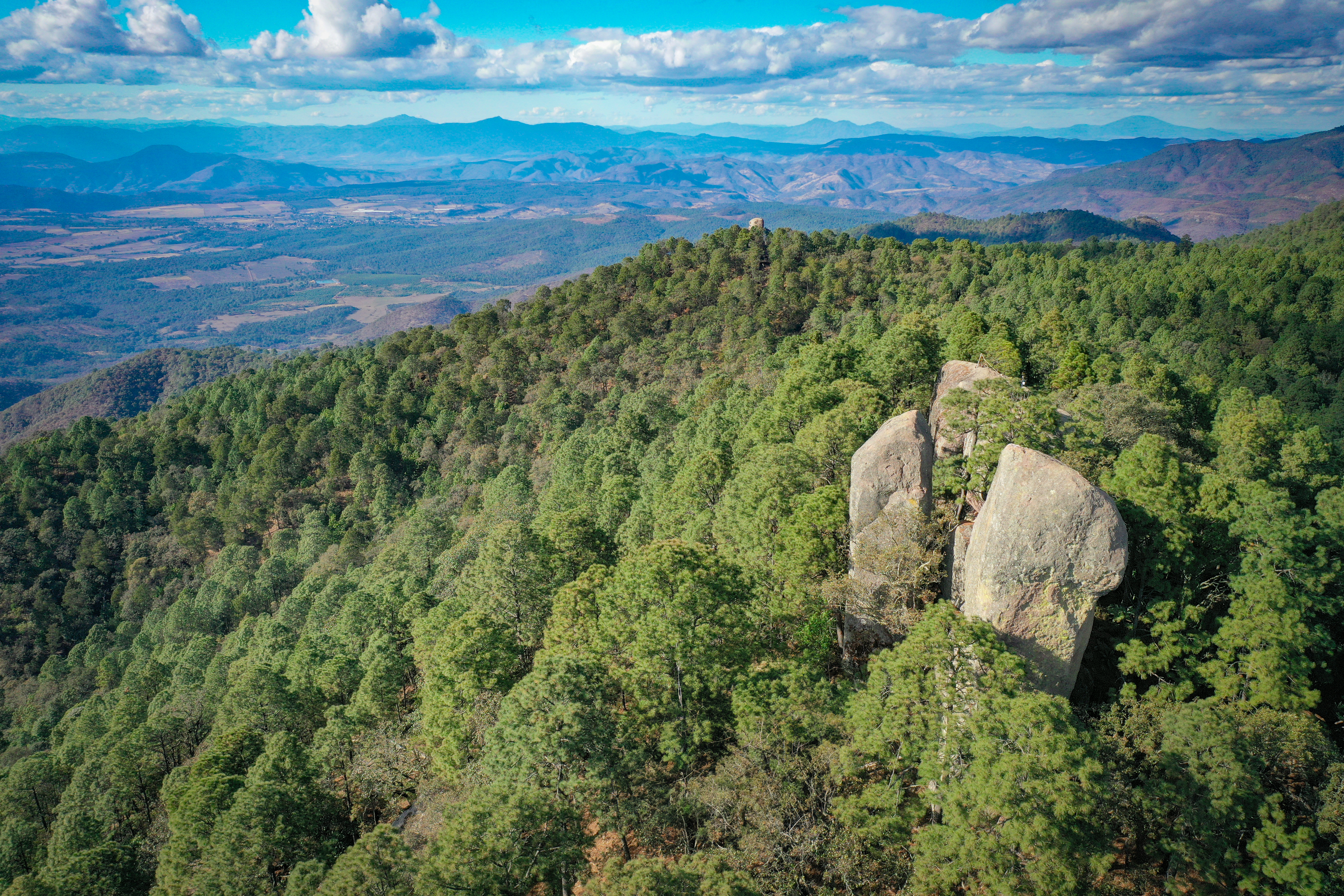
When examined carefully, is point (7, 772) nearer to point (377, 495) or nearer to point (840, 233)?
point (377, 495)

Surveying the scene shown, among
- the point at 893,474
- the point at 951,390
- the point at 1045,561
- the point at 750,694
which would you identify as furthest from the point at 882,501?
the point at 750,694

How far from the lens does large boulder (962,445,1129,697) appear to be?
2192 centimetres

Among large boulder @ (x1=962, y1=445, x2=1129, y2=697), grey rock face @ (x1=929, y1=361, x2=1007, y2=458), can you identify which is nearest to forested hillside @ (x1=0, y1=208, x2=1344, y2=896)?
large boulder @ (x1=962, y1=445, x2=1129, y2=697)

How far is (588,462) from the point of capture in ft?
200

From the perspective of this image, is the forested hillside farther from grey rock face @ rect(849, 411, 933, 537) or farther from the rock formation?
grey rock face @ rect(849, 411, 933, 537)

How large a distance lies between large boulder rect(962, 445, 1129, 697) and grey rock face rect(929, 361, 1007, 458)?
21.9 feet

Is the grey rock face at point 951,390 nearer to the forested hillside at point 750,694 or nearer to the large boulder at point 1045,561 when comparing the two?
the forested hillside at point 750,694

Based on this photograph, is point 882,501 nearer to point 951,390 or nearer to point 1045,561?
point 1045,561

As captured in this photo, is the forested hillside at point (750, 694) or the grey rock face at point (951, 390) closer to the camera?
the forested hillside at point (750, 694)

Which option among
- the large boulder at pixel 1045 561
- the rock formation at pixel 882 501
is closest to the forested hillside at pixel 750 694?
the rock formation at pixel 882 501

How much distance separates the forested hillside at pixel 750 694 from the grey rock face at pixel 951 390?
8.40 ft

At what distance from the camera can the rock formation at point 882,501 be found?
1061 inches

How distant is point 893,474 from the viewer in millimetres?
27469

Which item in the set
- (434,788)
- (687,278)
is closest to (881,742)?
(434,788)
